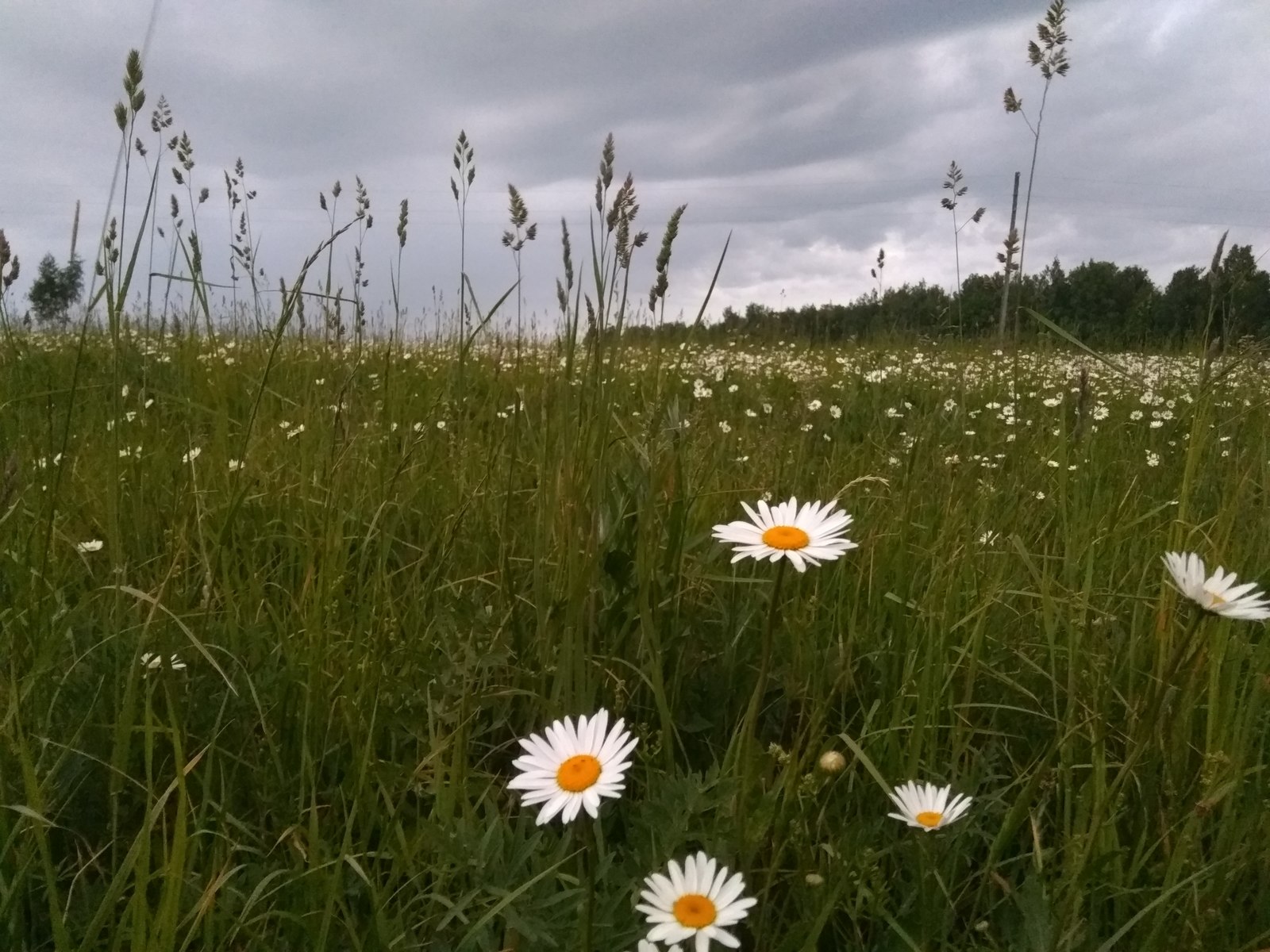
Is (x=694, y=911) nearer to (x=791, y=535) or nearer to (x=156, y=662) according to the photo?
(x=791, y=535)

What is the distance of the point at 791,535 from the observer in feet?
3.13

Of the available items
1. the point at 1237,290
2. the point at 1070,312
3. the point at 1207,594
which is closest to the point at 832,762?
the point at 1207,594

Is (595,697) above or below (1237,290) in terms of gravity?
below

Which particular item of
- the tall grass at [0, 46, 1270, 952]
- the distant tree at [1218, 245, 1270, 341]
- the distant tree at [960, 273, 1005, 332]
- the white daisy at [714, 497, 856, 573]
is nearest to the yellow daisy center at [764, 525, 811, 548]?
the white daisy at [714, 497, 856, 573]

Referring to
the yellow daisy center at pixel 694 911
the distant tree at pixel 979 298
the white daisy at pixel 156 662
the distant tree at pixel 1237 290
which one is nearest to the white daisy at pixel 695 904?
the yellow daisy center at pixel 694 911

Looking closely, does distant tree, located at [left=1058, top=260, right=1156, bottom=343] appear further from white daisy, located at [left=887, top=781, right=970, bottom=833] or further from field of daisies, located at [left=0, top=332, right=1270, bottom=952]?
white daisy, located at [left=887, top=781, right=970, bottom=833]

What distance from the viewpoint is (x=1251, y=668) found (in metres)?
1.31

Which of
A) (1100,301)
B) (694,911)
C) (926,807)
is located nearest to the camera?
(694,911)

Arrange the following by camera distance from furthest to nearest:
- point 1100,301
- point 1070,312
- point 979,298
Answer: point 1100,301
point 1070,312
point 979,298

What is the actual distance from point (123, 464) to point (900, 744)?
1.83m

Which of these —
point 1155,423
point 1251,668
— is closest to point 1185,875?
point 1251,668

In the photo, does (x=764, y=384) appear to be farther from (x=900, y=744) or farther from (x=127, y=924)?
(x=127, y=924)

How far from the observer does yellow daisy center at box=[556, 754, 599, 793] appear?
75 centimetres

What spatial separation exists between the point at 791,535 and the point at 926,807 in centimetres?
33
